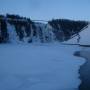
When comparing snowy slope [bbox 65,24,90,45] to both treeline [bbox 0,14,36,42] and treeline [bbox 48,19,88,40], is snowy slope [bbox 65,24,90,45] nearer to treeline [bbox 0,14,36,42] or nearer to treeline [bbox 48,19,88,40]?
treeline [bbox 48,19,88,40]

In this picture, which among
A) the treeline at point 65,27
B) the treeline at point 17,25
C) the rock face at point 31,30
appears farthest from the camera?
the treeline at point 65,27

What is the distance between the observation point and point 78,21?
87.3ft

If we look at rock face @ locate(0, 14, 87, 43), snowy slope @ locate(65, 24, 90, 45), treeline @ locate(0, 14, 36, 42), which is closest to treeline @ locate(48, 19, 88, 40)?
rock face @ locate(0, 14, 87, 43)

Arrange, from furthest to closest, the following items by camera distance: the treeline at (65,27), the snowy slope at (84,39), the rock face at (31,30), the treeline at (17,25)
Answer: the treeline at (65,27), the snowy slope at (84,39), the rock face at (31,30), the treeline at (17,25)

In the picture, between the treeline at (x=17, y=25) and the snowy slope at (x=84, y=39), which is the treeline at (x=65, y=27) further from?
the treeline at (x=17, y=25)

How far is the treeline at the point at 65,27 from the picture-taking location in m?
25.1

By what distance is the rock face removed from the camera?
66.4 feet

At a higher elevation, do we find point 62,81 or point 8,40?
point 62,81

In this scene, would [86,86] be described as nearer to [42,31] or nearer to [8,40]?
[8,40]

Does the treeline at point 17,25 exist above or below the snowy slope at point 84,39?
above

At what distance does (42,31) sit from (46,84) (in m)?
20.5

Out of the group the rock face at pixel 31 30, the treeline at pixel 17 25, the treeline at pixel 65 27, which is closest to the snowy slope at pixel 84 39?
the rock face at pixel 31 30

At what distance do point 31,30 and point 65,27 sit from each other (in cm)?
452

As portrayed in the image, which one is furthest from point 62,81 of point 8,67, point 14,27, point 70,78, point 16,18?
point 16,18
